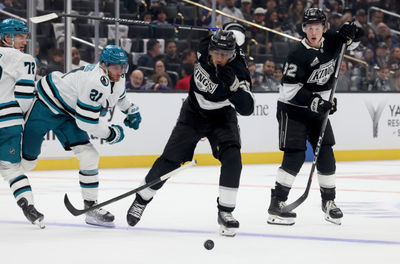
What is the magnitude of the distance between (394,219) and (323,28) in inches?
51.7

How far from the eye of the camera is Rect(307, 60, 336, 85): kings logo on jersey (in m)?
5.00

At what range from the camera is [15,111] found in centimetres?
471

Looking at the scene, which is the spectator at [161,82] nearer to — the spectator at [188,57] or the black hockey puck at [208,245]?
the spectator at [188,57]

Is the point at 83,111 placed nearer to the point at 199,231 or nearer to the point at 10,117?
the point at 10,117

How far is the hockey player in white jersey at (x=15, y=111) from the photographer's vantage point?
184 inches

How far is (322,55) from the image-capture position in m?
5.00

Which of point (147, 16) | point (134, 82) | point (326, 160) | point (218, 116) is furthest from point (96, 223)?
point (147, 16)

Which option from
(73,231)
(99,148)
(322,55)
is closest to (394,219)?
(322,55)

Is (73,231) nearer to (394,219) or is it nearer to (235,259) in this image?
(235,259)

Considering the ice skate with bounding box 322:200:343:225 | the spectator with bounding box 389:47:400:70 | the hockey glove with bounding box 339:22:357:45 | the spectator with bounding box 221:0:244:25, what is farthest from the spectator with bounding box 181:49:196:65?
the ice skate with bounding box 322:200:343:225

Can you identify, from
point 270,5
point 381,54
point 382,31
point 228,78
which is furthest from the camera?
point 382,31

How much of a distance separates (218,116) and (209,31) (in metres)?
4.89

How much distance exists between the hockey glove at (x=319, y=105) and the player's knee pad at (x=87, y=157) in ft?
4.46

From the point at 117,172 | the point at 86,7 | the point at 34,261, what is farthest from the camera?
the point at 86,7
